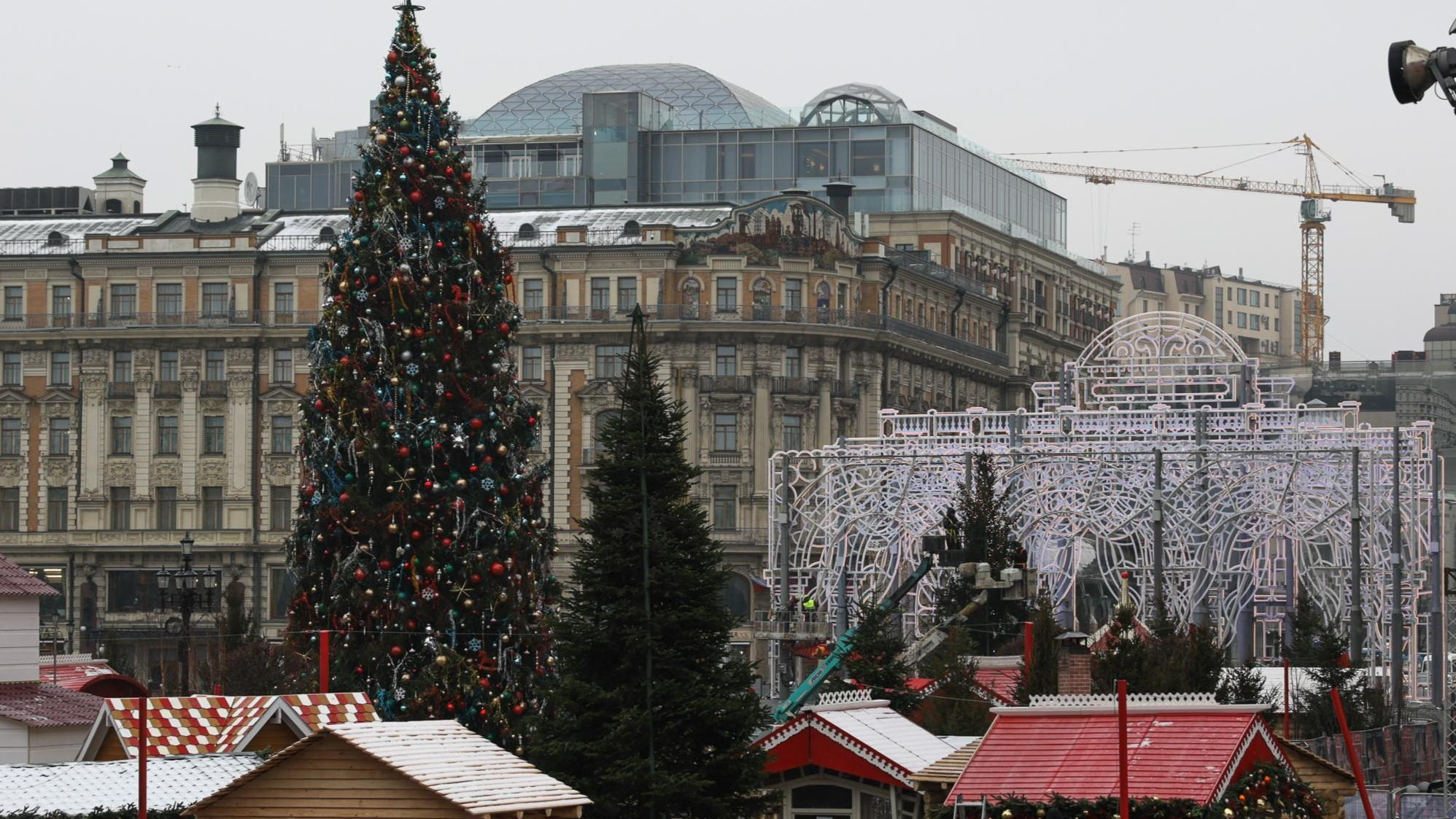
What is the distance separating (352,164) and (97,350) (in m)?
25.4

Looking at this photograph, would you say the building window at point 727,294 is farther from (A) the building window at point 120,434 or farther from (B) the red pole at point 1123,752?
(B) the red pole at point 1123,752

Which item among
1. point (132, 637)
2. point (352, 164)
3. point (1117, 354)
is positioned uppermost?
point (352, 164)

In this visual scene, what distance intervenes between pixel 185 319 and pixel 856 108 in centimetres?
3610

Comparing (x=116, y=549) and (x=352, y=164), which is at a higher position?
(x=352, y=164)

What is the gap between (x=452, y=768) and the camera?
28.6 metres

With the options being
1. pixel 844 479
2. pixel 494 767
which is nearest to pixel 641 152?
pixel 844 479

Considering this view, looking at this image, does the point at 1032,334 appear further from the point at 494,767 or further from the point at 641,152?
the point at 494,767

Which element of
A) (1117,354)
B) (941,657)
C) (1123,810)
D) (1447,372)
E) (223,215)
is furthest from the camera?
(1447,372)

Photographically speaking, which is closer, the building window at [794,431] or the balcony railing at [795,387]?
the balcony railing at [795,387]

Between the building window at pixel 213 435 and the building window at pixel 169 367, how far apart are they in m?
2.01

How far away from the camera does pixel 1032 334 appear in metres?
140

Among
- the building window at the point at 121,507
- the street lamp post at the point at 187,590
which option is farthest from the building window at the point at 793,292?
the street lamp post at the point at 187,590

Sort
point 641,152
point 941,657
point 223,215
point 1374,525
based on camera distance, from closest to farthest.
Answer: point 941,657, point 1374,525, point 223,215, point 641,152

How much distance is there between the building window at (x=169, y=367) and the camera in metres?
117
